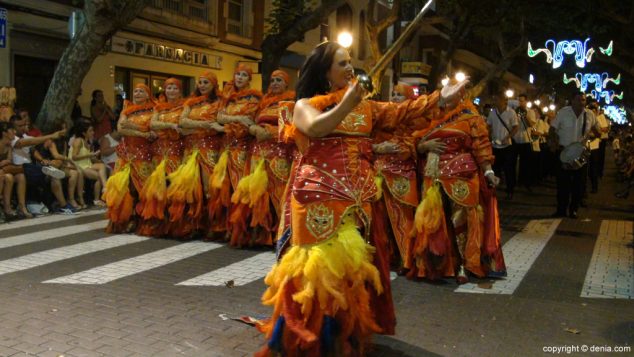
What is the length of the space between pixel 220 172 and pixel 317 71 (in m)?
4.51

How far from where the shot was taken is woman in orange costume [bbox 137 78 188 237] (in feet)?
28.0

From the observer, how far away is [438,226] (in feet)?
21.4

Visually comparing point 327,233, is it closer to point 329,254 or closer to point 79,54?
point 329,254

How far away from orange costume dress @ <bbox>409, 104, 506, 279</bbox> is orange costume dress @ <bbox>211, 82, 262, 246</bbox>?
91.9 inches

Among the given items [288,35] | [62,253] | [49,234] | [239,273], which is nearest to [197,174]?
[62,253]

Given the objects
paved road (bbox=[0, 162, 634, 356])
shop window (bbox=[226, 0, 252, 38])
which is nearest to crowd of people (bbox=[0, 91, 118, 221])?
paved road (bbox=[0, 162, 634, 356])

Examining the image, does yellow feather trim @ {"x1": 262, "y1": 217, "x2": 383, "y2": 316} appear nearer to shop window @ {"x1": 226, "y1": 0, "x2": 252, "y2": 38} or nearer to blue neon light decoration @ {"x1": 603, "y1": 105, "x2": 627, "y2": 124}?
shop window @ {"x1": 226, "y1": 0, "x2": 252, "y2": 38}

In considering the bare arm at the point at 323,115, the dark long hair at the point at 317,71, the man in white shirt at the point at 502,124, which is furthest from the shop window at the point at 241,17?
the bare arm at the point at 323,115

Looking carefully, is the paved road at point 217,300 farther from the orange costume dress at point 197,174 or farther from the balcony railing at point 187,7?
the balcony railing at point 187,7

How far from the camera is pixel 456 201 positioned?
21.5ft

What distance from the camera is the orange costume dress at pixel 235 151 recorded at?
8039 mm

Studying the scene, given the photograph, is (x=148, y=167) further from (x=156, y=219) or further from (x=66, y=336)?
(x=66, y=336)

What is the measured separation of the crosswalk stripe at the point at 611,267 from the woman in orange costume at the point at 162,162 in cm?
491

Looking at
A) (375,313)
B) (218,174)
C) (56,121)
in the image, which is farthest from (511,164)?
(375,313)
